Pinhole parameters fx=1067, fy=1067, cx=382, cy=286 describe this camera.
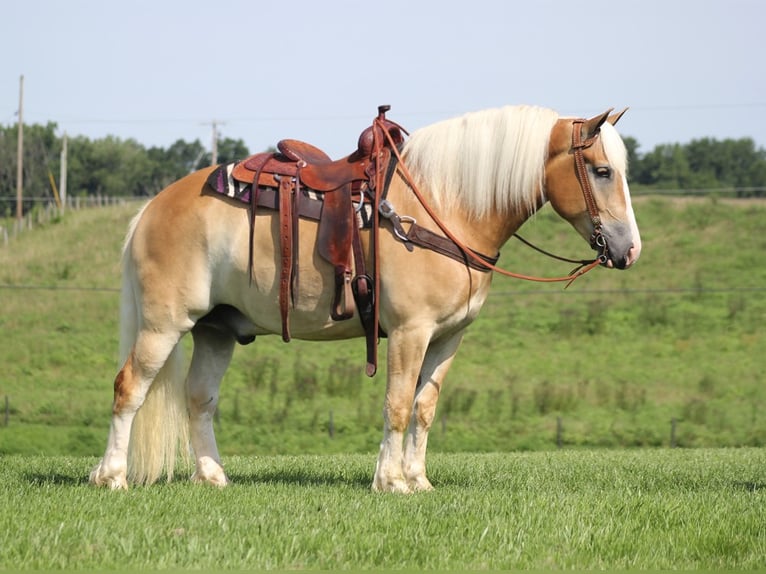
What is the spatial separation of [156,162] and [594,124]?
343 feet

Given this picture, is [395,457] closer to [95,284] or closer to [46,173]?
[95,284]

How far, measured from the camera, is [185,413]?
8.06m

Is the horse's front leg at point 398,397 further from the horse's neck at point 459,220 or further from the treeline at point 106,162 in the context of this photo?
the treeline at point 106,162

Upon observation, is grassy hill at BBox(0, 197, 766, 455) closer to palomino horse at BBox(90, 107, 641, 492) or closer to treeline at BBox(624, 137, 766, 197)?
palomino horse at BBox(90, 107, 641, 492)

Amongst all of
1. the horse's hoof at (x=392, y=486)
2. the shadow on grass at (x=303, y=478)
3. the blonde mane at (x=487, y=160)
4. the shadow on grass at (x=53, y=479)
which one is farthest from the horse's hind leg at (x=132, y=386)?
the blonde mane at (x=487, y=160)

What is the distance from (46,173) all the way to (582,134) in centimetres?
9469

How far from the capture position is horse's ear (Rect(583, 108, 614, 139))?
7.11m

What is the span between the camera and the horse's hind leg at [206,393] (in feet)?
26.5

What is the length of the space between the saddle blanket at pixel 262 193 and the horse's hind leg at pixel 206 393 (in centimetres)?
123

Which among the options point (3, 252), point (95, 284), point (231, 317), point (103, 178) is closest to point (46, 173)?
point (103, 178)

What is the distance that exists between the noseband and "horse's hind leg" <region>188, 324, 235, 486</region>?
2969mm

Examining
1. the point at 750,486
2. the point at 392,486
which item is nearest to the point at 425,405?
the point at 392,486

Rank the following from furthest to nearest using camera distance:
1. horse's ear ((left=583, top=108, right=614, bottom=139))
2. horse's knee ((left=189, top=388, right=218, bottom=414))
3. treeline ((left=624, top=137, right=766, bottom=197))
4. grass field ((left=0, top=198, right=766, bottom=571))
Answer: treeline ((left=624, top=137, right=766, bottom=197)) < horse's knee ((left=189, top=388, right=218, bottom=414)) < horse's ear ((left=583, top=108, right=614, bottom=139)) < grass field ((left=0, top=198, right=766, bottom=571))

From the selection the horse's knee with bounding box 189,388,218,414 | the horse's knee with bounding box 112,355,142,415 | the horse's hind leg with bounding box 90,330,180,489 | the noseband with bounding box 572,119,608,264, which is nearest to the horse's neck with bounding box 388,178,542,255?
the noseband with bounding box 572,119,608,264
